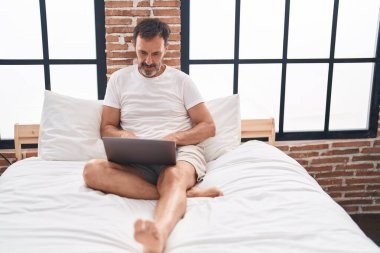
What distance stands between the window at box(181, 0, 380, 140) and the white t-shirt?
21.8 inches

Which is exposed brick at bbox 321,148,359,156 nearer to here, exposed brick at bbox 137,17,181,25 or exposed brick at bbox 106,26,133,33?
exposed brick at bbox 137,17,181,25

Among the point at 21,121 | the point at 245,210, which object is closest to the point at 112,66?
the point at 21,121

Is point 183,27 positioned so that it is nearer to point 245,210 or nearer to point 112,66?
point 112,66

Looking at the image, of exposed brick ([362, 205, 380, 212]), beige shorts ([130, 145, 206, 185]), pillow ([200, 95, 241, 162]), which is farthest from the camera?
exposed brick ([362, 205, 380, 212])

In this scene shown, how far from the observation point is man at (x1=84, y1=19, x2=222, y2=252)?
1.71m

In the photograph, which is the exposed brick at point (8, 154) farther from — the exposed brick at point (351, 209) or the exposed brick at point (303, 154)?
the exposed brick at point (351, 209)

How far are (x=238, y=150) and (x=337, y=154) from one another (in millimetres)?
1061

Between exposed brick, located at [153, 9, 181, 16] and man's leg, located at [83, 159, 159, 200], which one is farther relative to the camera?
exposed brick, located at [153, 9, 181, 16]

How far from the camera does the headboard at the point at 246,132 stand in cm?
245

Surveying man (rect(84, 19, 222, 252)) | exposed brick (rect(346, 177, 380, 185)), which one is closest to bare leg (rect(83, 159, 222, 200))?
man (rect(84, 19, 222, 252))

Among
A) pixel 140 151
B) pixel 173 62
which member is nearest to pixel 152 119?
pixel 140 151

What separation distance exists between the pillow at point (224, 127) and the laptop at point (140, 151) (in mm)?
514

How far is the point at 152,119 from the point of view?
212 cm

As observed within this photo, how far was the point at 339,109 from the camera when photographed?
2.99m
